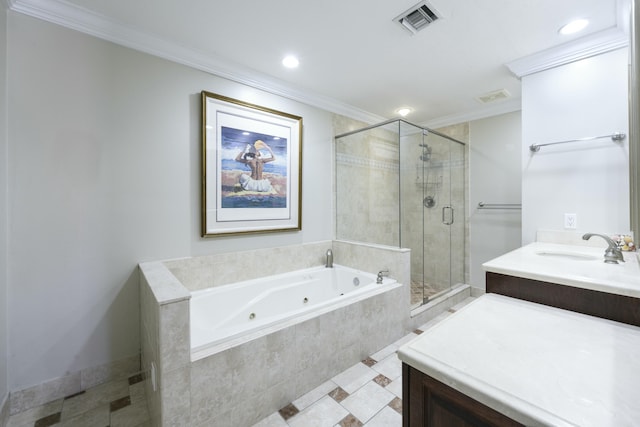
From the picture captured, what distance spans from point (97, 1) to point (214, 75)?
0.82m

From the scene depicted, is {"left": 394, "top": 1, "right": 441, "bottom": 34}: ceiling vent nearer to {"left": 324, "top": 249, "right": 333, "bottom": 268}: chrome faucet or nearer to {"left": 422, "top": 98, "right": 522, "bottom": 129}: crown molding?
{"left": 422, "top": 98, "right": 522, "bottom": 129}: crown molding

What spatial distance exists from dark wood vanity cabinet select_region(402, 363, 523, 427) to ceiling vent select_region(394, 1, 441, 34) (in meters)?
2.02

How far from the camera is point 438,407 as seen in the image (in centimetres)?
71

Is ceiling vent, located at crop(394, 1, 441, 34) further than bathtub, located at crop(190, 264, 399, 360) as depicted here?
Yes

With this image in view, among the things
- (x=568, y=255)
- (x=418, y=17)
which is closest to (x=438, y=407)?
(x=568, y=255)

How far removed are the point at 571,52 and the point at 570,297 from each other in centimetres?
204

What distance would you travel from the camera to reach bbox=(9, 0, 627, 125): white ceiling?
1670 mm

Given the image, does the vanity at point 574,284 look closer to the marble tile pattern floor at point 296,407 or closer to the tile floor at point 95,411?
the marble tile pattern floor at point 296,407

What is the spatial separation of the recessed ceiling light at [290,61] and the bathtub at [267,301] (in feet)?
6.58

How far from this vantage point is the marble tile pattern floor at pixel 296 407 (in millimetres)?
1500

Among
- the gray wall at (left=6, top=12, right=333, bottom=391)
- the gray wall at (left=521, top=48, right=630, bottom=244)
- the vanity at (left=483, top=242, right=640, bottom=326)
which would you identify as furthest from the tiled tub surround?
the gray wall at (left=521, top=48, right=630, bottom=244)

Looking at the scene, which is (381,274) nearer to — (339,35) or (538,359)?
(538,359)

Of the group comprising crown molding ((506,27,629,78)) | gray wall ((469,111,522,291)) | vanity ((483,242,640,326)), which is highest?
crown molding ((506,27,629,78))

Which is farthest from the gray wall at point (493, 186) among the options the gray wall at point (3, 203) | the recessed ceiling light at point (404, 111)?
the gray wall at point (3, 203)
